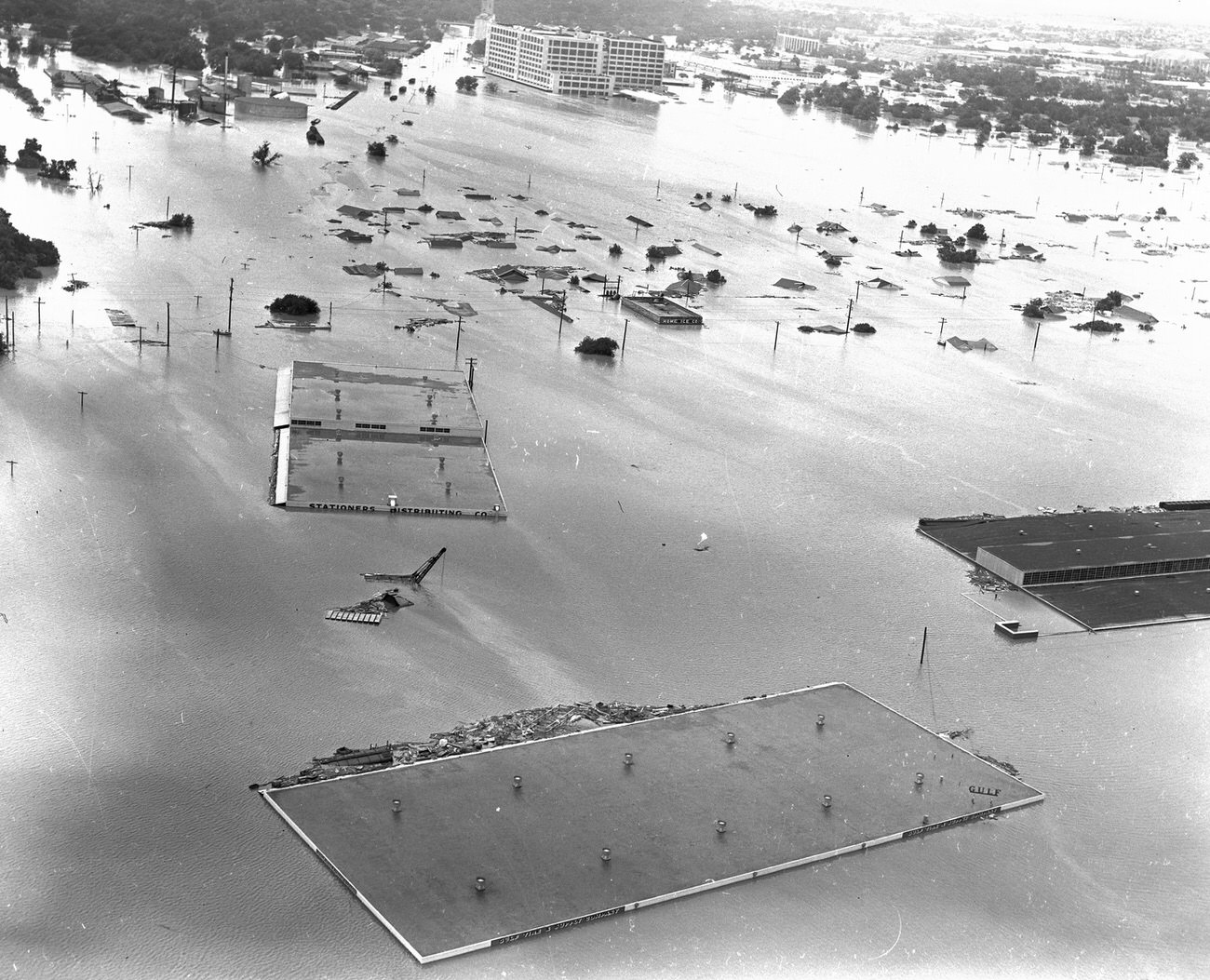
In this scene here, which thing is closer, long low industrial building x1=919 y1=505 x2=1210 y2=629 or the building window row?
long low industrial building x1=919 y1=505 x2=1210 y2=629

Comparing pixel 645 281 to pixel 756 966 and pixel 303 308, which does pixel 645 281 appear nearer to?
A: pixel 303 308

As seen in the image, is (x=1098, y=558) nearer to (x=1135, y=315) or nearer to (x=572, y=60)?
(x=1135, y=315)

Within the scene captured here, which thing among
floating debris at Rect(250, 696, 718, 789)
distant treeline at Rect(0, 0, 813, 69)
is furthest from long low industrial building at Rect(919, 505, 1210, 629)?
distant treeline at Rect(0, 0, 813, 69)

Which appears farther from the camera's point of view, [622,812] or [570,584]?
[570,584]

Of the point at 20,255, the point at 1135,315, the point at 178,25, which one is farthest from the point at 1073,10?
the point at 20,255

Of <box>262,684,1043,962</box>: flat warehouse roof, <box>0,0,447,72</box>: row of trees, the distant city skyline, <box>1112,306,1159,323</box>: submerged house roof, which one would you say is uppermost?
the distant city skyline

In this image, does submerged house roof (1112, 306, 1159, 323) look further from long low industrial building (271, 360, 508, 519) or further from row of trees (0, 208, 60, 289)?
row of trees (0, 208, 60, 289)
